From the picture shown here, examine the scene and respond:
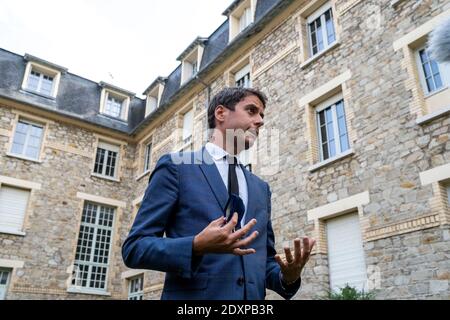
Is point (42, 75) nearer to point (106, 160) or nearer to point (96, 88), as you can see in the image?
point (96, 88)

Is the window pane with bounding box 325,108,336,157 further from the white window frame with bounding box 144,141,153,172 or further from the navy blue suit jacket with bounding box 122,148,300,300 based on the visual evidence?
the white window frame with bounding box 144,141,153,172

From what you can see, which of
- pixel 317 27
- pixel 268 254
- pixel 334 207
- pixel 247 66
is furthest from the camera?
pixel 247 66

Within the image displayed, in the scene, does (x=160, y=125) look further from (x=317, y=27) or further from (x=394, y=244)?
(x=394, y=244)

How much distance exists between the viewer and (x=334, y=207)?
8.00 metres

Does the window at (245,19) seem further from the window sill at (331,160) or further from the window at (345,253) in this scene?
the window at (345,253)

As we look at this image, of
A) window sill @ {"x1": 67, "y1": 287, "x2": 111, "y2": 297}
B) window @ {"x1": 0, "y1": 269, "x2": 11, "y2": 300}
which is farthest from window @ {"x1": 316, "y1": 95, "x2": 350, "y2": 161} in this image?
window @ {"x1": 0, "y1": 269, "x2": 11, "y2": 300}

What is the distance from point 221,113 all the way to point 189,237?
92cm

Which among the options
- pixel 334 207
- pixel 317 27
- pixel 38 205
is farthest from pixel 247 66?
pixel 38 205

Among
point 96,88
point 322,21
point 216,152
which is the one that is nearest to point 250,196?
point 216,152

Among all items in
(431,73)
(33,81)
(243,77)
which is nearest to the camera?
(431,73)

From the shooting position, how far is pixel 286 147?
32.0 ft

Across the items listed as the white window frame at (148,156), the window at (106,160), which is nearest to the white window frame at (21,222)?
the window at (106,160)

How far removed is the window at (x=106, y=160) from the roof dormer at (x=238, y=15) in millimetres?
7841

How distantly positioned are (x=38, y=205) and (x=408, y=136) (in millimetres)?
12955
